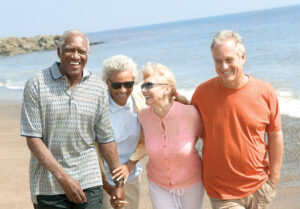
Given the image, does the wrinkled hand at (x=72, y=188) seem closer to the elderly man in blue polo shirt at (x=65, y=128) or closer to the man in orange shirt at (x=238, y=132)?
the elderly man in blue polo shirt at (x=65, y=128)

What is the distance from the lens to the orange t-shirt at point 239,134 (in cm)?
325

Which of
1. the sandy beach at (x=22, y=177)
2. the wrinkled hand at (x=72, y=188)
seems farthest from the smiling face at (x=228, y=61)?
the sandy beach at (x=22, y=177)

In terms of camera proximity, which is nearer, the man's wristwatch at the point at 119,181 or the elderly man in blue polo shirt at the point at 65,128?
the elderly man in blue polo shirt at the point at 65,128

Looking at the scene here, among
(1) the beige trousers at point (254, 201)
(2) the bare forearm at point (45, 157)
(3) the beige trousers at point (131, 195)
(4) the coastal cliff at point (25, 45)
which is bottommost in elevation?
(4) the coastal cliff at point (25, 45)

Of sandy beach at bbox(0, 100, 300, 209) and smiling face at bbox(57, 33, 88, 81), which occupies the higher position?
smiling face at bbox(57, 33, 88, 81)

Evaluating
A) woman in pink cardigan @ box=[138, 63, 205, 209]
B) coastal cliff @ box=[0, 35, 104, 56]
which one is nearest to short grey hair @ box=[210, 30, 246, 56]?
woman in pink cardigan @ box=[138, 63, 205, 209]

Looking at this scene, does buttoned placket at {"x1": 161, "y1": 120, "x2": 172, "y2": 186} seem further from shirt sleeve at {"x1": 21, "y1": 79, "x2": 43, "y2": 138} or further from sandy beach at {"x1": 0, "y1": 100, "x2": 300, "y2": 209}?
sandy beach at {"x1": 0, "y1": 100, "x2": 300, "y2": 209}

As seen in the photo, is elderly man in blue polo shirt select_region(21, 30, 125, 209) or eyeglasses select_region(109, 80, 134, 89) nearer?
elderly man in blue polo shirt select_region(21, 30, 125, 209)

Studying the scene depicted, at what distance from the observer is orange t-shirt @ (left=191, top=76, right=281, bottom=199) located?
3254 mm

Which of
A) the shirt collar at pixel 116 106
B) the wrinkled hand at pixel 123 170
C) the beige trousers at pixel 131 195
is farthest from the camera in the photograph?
the beige trousers at pixel 131 195

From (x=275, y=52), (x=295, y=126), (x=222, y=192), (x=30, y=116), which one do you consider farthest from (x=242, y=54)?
(x=275, y=52)

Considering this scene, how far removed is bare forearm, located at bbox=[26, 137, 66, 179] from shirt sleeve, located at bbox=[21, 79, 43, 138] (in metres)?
0.05

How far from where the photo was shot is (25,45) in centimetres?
7350

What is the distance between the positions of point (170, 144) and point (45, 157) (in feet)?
3.14
